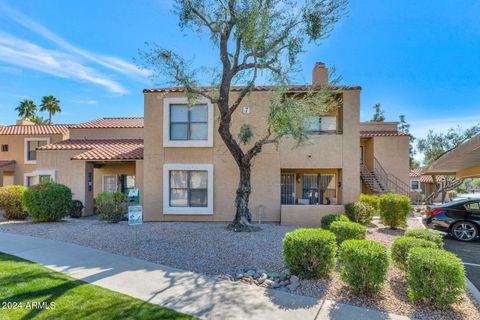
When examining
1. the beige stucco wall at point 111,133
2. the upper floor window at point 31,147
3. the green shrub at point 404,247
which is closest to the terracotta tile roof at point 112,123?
the beige stucco wall at point 111,133

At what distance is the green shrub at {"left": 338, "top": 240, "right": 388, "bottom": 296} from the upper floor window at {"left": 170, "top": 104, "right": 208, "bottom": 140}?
10139 mm

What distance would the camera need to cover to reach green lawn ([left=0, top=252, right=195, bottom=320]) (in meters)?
4.47

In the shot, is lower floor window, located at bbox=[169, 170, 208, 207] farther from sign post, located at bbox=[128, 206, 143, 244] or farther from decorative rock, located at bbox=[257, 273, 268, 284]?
decorative rock, located at bbox=[257, 273, 268, 284]

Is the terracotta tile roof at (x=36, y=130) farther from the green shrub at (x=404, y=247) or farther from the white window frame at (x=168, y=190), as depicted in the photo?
the green shrub at (x=404, y=247)

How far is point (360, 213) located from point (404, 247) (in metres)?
6.56

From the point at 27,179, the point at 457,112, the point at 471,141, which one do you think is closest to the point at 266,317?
the point at 471,141

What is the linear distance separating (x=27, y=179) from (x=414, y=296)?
1162 inches

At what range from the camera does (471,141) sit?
6.11m

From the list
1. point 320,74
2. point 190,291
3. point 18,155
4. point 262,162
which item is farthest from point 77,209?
point 320,74

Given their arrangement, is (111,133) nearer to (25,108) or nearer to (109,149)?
(109,149)

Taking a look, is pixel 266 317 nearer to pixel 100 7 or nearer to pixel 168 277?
pixel 168 277

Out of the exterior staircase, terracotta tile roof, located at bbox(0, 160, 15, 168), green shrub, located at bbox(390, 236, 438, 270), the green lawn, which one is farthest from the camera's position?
terracotta tile roof, located at bbox(0, 160, 15, 168)

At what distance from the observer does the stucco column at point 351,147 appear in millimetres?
13992

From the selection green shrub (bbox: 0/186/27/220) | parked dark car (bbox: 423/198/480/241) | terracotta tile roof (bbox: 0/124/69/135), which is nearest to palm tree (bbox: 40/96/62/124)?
terracotta tile roof (bbox: 0/124/69/135)
